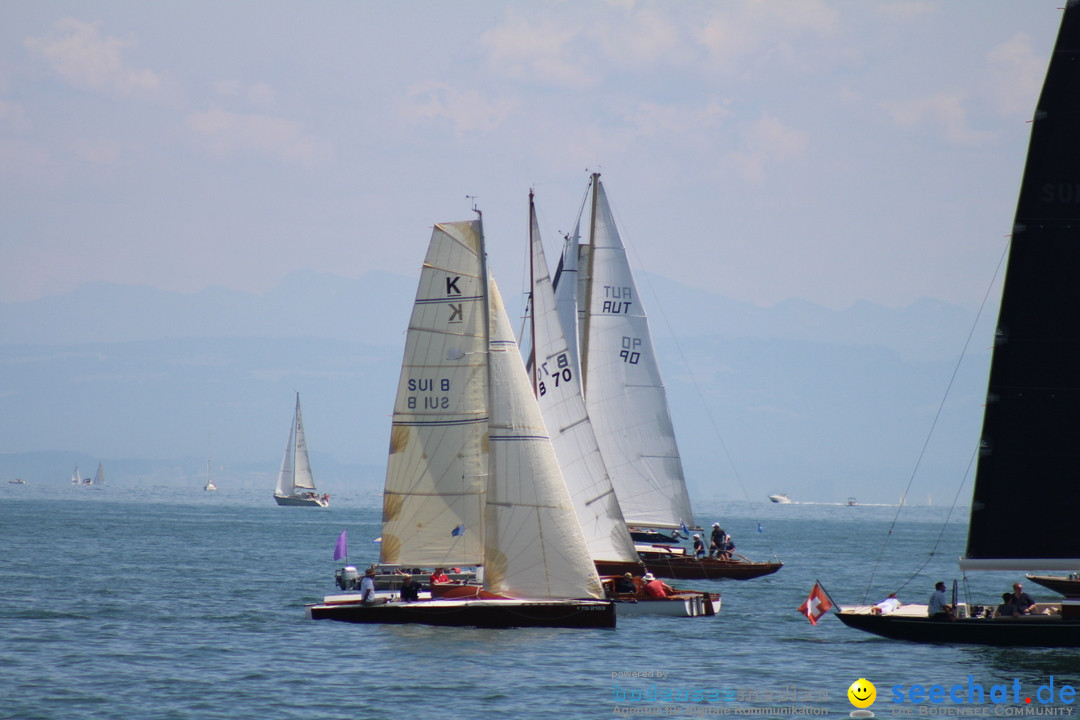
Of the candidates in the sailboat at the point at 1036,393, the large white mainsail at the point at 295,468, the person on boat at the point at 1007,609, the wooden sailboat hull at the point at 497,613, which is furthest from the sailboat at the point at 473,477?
the large white mainsail at the point at 295,468

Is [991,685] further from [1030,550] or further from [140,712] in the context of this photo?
[140,712]

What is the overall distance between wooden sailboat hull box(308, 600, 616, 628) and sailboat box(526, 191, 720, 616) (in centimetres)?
624

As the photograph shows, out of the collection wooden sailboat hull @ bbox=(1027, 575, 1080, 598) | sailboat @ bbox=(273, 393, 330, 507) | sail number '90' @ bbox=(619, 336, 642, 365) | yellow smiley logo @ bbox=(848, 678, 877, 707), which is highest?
sailboat @ bbox=(273, 393, 330, 507)

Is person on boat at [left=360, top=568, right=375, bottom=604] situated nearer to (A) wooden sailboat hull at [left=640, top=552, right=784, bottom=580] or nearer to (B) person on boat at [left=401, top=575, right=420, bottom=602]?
(B) person on boat at [left=401, top=575, right=420, bottom=602]

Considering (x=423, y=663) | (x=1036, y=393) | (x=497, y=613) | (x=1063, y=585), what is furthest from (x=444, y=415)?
(x=1063, y=585)

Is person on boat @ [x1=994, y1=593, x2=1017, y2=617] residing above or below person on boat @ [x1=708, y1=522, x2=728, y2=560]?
below

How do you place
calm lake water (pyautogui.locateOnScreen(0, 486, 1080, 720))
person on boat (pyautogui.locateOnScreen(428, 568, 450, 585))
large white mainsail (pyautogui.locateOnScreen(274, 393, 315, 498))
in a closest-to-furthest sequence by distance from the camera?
calm lake water (pyautogui.locateOnScreen(0, 486, 1080, 720)) < person on boat (pyautogui.locateOnScreen(428, 568, 450, 585)) < large white mainsail (pyautogui.locateOnScreen(274, 393, 315, 498))

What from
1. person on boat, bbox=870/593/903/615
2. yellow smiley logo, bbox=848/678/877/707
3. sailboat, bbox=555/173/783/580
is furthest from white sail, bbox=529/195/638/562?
yellow smiley logo, bbox=848/678/877/707

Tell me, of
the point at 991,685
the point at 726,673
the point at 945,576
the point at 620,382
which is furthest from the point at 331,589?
the point at 945,576

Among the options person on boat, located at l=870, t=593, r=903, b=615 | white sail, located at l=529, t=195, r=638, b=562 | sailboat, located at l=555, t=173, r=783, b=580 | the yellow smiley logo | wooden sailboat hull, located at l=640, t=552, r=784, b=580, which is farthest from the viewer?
wooden sailboat hull, located at l=640, t=552, r=784, b=580

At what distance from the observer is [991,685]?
1174 inches

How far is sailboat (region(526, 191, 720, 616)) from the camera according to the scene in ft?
137

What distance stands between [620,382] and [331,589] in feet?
42.5

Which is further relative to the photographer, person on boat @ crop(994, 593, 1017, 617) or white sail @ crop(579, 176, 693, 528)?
white sail @ crop(579, 176, 693, 528)
